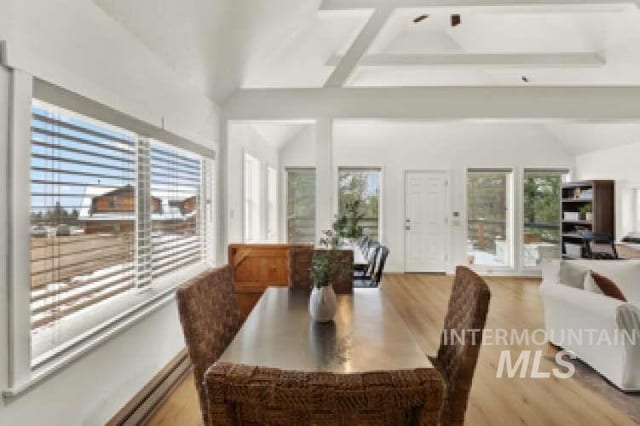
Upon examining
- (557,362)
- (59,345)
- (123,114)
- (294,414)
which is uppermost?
(123,114)

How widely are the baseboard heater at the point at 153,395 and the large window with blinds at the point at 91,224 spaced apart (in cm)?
55

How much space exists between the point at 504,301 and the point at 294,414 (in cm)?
501

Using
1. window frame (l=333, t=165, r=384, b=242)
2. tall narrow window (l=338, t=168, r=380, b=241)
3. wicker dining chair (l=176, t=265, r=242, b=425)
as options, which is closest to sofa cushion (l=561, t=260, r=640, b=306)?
wicker dining chair (l=176, t=265, r=242, b=425)

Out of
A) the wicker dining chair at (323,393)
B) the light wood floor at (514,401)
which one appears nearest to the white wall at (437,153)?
the light wood floor at (514,401)

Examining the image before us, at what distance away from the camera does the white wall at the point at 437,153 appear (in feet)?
21.4

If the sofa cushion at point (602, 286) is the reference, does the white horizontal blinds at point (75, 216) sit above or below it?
above

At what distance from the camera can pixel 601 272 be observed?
3.25 m

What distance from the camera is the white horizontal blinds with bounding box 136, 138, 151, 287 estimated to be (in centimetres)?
228

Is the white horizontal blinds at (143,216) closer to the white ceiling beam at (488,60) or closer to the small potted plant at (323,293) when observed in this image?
the small potted plant at (323,293)

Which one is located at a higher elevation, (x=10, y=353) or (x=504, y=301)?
(x=10, y=353)

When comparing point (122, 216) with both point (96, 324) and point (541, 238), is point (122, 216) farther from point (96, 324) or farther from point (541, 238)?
point (541, 238)

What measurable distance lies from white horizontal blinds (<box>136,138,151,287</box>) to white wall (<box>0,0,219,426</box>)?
24cm

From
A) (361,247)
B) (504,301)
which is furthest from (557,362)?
(361,247)

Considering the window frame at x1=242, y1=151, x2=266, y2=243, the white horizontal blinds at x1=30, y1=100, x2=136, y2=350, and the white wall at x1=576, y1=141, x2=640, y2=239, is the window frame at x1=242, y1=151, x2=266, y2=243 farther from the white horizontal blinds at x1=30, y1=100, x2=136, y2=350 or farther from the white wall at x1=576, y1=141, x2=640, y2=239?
the white wall at x1=576, y1=141, x2=640, y2=239
